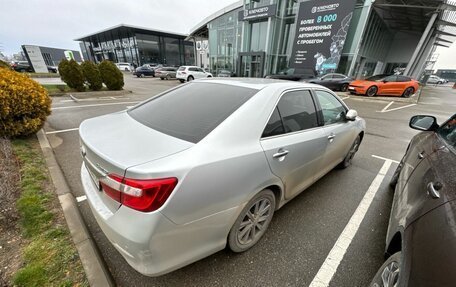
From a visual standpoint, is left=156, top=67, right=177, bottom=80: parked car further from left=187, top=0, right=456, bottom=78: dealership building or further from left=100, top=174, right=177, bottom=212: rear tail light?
left=100, top=174, right=177, bottom=212: rear tail light

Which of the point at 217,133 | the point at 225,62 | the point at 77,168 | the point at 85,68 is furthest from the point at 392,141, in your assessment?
the point at 225,62

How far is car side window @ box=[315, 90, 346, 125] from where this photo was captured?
285 centimetres

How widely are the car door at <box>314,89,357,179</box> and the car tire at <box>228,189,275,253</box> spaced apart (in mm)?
1118

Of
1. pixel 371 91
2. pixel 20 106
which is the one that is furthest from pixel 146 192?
pixel 371 91

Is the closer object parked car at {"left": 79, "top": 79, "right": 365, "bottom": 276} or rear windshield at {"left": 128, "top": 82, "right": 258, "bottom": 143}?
parked car at {"left": 79, "top": 79, "right": 365, "bottom": 276}

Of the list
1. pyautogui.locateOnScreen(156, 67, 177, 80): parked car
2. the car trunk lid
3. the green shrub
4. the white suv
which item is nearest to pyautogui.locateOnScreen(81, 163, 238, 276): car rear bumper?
the car trunk lid

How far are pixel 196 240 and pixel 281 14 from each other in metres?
25.0

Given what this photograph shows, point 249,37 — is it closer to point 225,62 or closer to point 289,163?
point 225,62

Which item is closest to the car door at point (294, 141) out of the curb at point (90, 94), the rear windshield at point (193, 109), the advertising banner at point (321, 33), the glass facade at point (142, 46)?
the rear windshield at point (193, 109)

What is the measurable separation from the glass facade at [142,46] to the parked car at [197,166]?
52.0 m

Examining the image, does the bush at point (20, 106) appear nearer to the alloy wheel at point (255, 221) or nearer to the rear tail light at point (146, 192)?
the rear tail light at point (146, 192)

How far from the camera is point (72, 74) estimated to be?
34.2 ft

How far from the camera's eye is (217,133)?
5.28ft

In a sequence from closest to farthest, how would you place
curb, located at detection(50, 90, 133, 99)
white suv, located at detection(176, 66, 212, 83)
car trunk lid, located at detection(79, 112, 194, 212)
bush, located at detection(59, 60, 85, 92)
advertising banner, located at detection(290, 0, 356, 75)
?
car trunk lid, located at detection(79, 112, 194, 212), curb, located at detection(50, 90, 133, 99), bush, located at detection(59, 60, 85, 92), advertising banner, located at detection(290, 0, 356, 75), white suv, located at detection(176, 66, 212, 83)
